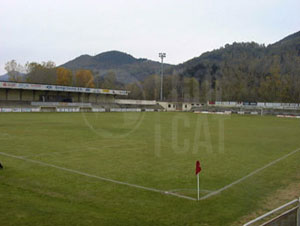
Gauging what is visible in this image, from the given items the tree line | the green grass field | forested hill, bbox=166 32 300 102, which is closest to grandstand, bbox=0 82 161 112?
the tree line

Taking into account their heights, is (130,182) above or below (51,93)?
below

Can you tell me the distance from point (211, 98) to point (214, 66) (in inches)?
2239

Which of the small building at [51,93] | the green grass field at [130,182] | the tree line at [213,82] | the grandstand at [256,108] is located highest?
the tree line at [213,82]

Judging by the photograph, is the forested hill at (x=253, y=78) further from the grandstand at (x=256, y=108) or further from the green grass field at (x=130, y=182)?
the green grass field at (x=130, y=182)

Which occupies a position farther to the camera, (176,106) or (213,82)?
(213,82)

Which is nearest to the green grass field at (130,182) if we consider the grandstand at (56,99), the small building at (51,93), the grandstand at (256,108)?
the grandstand at (56,99)

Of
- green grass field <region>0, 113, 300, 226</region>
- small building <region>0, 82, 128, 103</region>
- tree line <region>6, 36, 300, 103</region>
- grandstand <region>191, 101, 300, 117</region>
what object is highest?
tree line <region>6, 36, 300, 103</region>

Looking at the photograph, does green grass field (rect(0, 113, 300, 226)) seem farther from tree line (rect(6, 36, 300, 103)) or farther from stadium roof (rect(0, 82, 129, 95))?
tree line (rect(6, 36, 300, 103))

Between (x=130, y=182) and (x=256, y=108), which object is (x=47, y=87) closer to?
(x=256, y=108)

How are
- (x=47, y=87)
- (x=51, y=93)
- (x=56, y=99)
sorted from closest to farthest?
1. (x=47, y=87)
2. (x=51, y=93)
3. (x=56, y=99)

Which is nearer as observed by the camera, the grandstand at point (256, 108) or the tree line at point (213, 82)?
the grandstand at point (256, 108)

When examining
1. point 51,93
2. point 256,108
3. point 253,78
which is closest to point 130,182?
point 51,93

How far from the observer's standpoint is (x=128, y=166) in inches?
488

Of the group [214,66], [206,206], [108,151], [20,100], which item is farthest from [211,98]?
[206,206]
